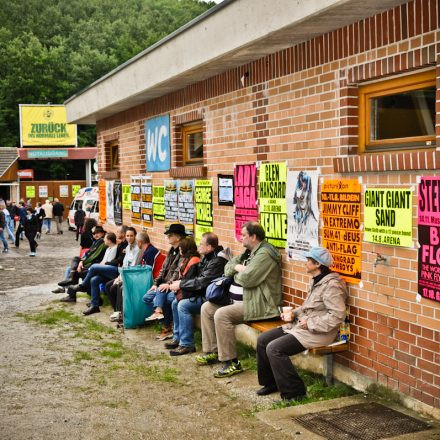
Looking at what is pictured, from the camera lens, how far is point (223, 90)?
852 centimetres

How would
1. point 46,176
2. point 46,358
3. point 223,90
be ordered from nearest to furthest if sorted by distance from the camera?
point 46,358 < point 223,90 < point 46,176

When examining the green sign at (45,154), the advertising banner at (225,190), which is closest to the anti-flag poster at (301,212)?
the advertising banner at (225,190)

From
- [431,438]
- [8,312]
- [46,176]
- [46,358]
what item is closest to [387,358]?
[431,438]

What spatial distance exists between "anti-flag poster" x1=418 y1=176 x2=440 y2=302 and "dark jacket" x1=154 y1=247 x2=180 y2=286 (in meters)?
4.10

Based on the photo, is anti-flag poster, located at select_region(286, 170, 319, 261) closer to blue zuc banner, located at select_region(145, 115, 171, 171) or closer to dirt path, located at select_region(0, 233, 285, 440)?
dirt path, located at select_region(0, 233, 285, 440)

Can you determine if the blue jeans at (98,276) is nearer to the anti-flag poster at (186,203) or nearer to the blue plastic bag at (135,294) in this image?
the blue plastic bag at (135,294)

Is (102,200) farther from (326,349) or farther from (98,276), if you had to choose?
(326,349)

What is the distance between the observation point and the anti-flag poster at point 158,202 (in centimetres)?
1099

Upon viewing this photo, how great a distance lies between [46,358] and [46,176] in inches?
1621

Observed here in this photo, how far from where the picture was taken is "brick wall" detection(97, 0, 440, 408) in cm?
516

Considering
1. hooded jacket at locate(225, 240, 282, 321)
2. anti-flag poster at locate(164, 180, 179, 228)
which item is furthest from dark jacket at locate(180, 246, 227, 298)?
anti-flag poster at locate(164, 180, 179, 228)

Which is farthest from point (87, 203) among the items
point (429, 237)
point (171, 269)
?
point (429, 237)

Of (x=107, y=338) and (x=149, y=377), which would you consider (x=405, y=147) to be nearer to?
(x=149, y=377)

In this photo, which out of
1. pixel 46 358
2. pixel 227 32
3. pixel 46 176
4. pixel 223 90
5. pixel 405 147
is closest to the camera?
pixel 405 147
